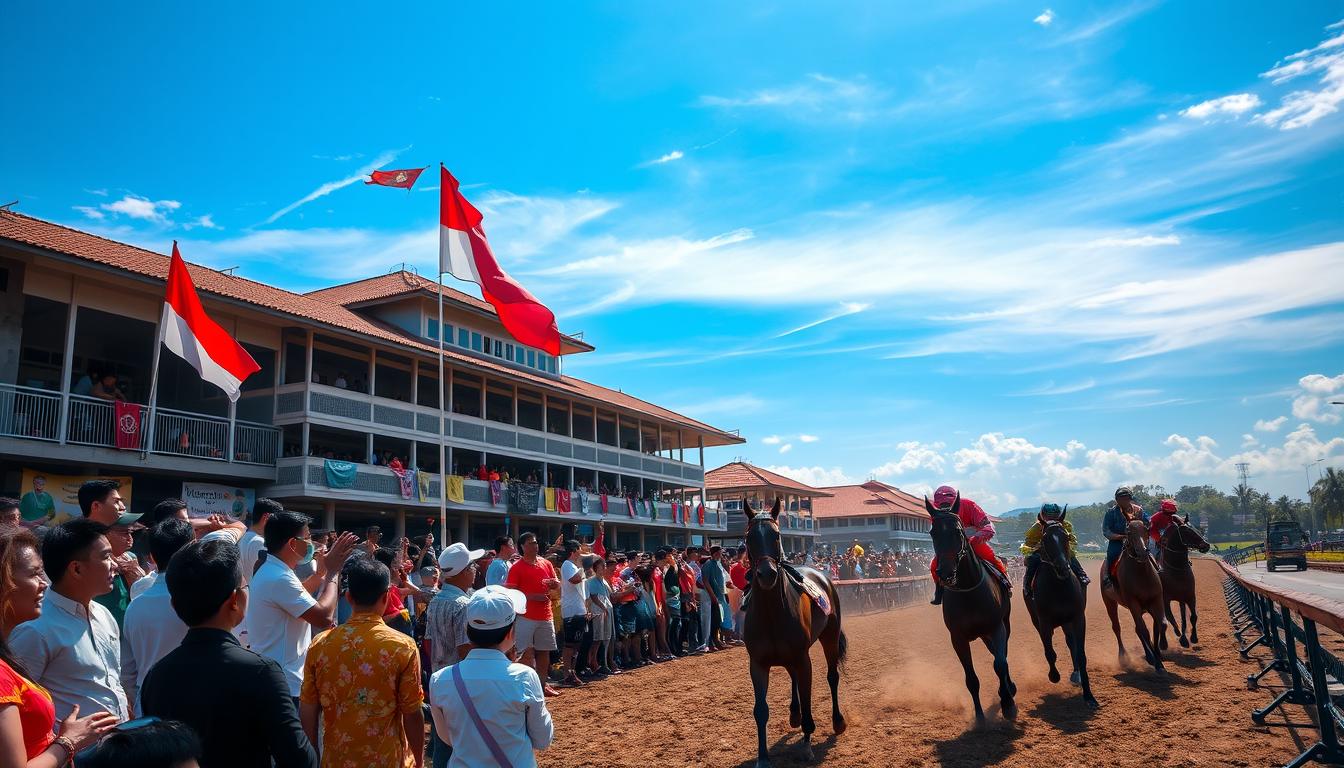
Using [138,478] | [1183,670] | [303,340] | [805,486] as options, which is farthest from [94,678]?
[805,486]

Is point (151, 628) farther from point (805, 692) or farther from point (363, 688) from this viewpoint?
point (805, 692)

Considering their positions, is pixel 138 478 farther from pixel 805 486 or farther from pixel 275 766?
pixel 805 486

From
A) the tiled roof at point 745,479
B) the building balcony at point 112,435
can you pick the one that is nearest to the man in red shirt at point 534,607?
the building balcony at point 112,435

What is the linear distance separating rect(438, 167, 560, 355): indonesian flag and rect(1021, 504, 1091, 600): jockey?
29.2 ft

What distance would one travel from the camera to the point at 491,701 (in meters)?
3.76

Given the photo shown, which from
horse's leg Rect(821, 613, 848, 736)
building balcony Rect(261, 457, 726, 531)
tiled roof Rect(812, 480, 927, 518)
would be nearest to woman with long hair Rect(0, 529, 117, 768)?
horse's leg Rect(821, 613, 848, 736)

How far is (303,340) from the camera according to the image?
80.8ft

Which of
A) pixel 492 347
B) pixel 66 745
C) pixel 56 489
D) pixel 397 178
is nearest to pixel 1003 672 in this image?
pixel 66 745

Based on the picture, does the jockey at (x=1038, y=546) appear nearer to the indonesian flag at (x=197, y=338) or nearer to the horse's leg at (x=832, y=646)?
the horse's leg at (x=832, y=646)

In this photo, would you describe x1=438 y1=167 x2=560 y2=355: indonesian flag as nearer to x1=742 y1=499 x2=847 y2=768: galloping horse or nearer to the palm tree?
x1=742 y1=499 x2=847 y2=768: galloping horse

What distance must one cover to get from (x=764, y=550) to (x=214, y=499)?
60.3 feet

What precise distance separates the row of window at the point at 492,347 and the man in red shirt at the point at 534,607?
20499 mm

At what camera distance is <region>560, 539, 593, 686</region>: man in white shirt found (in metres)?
13.2

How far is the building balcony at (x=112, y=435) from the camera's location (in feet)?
57.5
